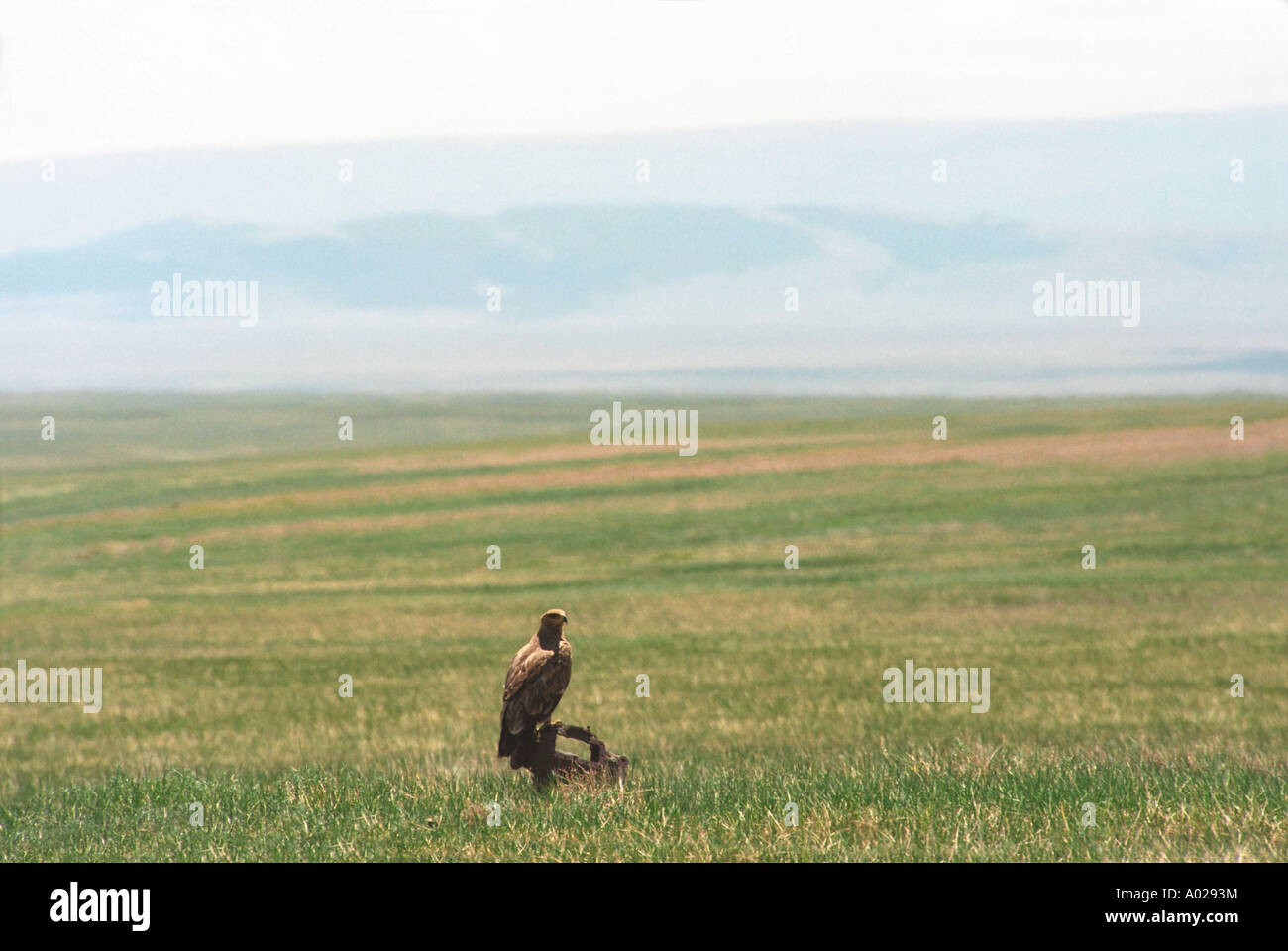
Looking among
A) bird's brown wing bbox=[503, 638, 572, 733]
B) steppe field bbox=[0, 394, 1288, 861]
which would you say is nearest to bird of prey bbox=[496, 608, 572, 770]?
bird's brown wing bbox=[503, 638, 572, 733]

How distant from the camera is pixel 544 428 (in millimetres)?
141875

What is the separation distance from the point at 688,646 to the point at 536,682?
16572 mm

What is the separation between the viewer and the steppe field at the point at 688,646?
28.7 feet

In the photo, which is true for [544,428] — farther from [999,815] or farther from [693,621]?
[999,815]

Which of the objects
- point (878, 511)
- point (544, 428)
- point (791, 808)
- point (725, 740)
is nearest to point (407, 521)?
point (878, 511)

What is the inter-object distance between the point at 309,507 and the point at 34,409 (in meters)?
157

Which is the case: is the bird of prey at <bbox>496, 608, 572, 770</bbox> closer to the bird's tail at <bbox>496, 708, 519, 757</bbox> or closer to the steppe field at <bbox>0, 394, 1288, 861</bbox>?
the bird's tail at <bbox>496, 708, 519, 757</bbox>

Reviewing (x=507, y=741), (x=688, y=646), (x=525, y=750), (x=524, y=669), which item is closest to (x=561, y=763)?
(x=525, y=750)

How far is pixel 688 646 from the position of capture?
25.8 metres

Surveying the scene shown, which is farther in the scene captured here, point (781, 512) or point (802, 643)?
point (781, 512)

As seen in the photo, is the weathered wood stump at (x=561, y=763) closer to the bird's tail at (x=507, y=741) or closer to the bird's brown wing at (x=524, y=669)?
the bird's tail at (x=507, y=741)

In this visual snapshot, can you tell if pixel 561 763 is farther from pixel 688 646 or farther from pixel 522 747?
pixel 688 646

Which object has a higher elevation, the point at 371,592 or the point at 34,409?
the point at 34,409

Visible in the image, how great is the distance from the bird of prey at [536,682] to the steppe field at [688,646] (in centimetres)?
48
